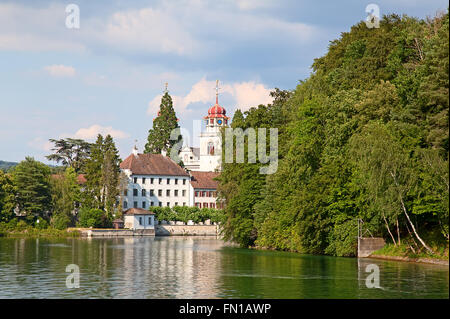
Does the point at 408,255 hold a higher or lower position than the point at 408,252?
lower

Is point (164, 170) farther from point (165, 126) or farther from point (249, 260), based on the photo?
point (249, 260)


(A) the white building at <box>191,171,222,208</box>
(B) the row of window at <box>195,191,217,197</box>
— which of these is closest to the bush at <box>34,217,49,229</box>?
(A) the white building at <box>191,171,222,208</box>

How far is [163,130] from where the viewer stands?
487ft

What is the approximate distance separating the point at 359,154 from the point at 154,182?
8856 centimetres

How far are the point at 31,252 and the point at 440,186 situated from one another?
126 ft

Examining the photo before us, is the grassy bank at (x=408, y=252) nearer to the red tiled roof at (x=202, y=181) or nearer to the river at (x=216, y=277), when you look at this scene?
the river at (x=216, y=277)

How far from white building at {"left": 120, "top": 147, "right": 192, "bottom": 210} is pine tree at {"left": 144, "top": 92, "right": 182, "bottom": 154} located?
6.98 m

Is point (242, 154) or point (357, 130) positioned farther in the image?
point (242, 154)

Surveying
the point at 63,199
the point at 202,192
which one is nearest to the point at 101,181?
the point at 63,199

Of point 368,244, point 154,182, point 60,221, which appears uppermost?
point 154,182

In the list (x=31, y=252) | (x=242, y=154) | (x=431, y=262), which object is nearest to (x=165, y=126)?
(x=242, y=154)

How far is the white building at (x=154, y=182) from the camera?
133 metres

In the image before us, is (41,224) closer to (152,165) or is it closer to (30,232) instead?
(30,232)

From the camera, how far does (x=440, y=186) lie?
150ft
